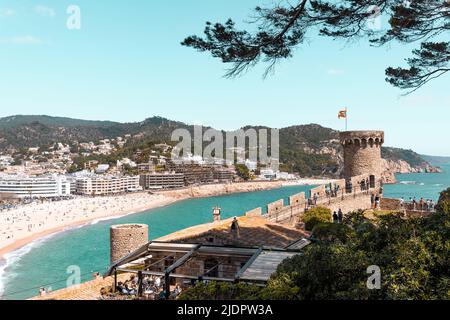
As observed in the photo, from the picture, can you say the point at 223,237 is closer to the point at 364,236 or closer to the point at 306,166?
the point at 364,236

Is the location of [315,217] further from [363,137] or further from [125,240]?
[125,240]

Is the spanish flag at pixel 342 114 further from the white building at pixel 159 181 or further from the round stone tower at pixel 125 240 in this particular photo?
the white building at pixel 159 181

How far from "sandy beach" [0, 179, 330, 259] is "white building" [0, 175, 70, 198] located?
1297cm

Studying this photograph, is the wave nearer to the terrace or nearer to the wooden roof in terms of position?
the terrace

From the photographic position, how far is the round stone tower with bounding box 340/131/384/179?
20.4 meters

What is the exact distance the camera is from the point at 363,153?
20516mm

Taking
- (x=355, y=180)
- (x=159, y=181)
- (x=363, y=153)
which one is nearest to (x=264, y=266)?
(x=355, y=180)

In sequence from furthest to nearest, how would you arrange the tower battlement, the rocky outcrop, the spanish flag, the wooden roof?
the rocky outcrop → the spanish flag → the tower battlement → the wooden roof

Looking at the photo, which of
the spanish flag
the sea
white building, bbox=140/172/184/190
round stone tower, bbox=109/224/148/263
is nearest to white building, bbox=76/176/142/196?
white building, bbox=140/172/184/190

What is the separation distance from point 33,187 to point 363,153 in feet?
251

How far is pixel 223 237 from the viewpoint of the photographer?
12461mm

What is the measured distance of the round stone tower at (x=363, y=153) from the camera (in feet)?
67.0

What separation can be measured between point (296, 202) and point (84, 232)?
34.8m

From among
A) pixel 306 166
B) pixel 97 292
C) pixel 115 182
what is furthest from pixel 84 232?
pixel 306 166
